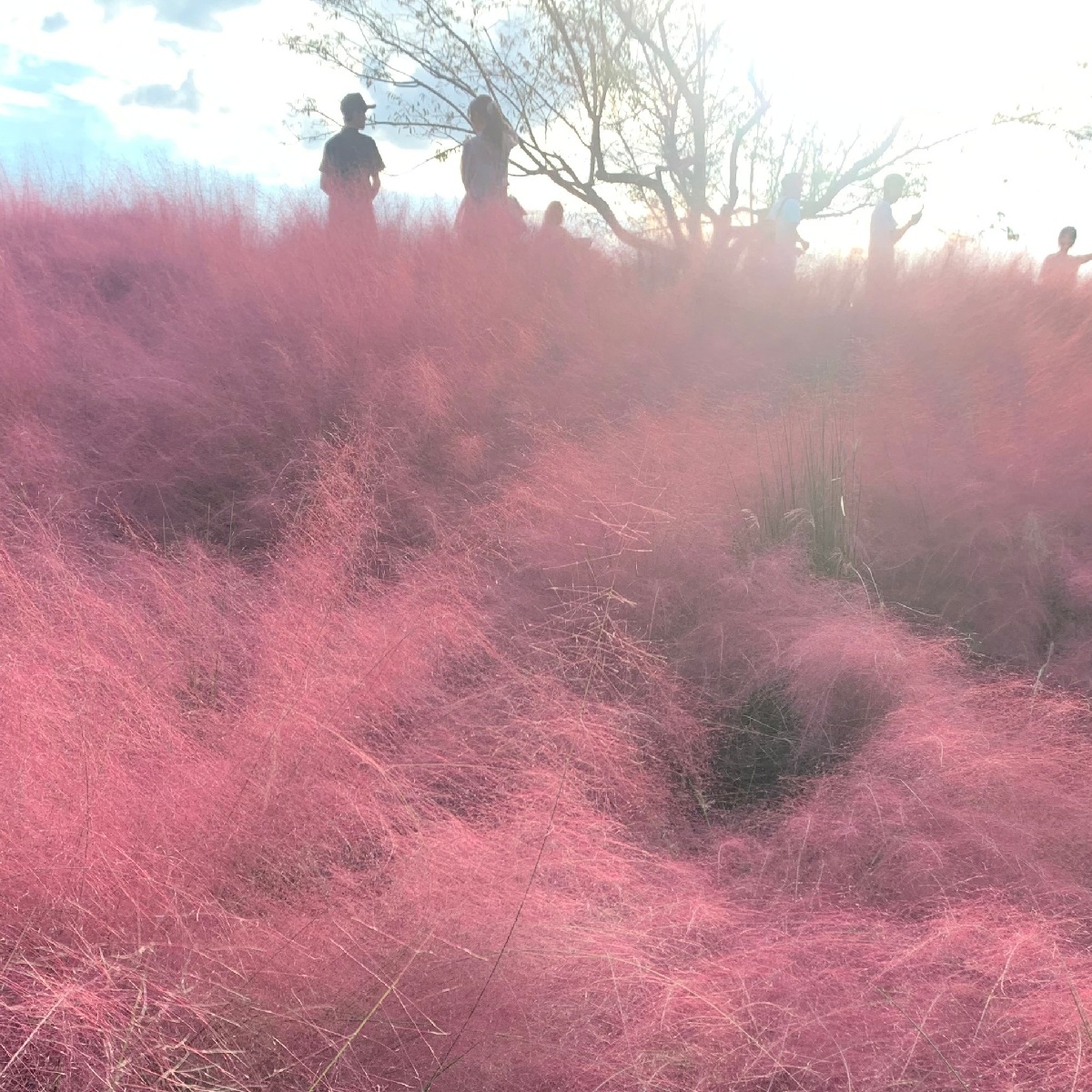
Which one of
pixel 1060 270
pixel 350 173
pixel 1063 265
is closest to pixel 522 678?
pixel 350 173

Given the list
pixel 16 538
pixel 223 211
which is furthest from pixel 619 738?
pixel 223 211

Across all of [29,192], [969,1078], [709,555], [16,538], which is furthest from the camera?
[29,192]

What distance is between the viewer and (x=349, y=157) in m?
6.29

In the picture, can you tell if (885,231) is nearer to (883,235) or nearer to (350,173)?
(883,235)

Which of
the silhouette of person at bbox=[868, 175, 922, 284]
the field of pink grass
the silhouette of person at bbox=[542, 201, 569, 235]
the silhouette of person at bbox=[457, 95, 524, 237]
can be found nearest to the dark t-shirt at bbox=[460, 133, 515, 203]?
the silhouette of person at bbox=[457, 95, 524, 237]

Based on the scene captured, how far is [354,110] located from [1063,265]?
5811 mm

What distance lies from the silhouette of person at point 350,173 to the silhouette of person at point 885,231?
13.1ft

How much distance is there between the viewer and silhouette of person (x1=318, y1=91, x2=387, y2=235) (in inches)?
246

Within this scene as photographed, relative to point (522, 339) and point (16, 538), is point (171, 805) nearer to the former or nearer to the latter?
point (16, 538)

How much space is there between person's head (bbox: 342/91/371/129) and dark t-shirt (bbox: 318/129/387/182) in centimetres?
9

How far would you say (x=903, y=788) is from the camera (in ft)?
7.61

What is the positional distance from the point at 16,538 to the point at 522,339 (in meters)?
2.97

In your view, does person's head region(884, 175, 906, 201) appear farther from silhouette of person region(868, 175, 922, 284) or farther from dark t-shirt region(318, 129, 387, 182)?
dark t-shirt region(318, 129, 387, 182)

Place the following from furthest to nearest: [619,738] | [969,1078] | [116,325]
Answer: [116,325] < [619,738] < [969,1078]
